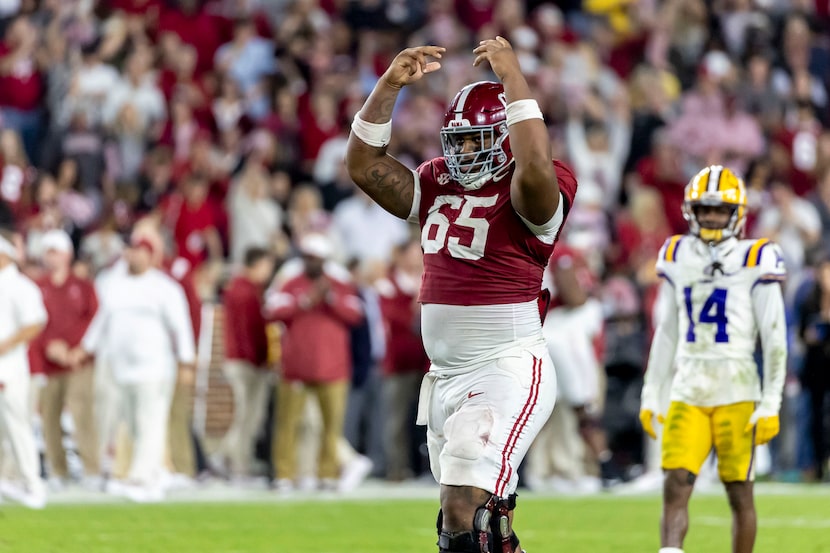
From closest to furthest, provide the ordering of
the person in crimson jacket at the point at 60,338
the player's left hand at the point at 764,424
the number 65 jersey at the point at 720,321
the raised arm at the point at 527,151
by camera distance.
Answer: the raised arm at the point at 527,151 < the player's left hand at the point at 764,424 < the number 65 jersey at the point at 720,321 < the person in crimson jacket at the point at 60,338

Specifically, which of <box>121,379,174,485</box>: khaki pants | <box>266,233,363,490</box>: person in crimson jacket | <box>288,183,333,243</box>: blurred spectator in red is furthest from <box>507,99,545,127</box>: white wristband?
<box>288,183,333,243</box>: blurred spectator in red

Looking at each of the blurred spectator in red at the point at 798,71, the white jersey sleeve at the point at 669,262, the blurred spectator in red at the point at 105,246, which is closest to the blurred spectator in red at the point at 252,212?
the blurred spectator in red at the point at 105,246

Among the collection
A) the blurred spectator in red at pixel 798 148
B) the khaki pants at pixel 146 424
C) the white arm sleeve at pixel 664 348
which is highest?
the blurred spectator in red at pixel 798 148

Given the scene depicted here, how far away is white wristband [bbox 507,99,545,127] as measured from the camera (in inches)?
255

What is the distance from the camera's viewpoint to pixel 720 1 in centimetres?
2166

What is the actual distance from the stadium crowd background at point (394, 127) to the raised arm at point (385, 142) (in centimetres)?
910

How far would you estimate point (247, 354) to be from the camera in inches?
625

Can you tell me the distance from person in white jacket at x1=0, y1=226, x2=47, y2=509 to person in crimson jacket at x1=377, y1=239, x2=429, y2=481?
3.97 metres

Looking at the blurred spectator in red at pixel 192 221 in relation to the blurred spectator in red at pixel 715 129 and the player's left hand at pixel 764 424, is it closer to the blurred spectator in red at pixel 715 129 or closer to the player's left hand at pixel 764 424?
the blurred spectator in red at pixel 715 129

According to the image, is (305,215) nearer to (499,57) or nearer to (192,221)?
(192,221)

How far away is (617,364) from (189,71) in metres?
6.44

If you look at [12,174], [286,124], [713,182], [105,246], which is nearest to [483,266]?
[713,182]

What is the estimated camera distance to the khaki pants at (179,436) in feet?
52.6

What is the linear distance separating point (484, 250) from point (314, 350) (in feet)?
27.9
